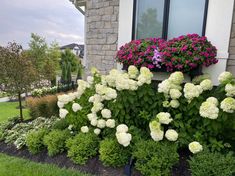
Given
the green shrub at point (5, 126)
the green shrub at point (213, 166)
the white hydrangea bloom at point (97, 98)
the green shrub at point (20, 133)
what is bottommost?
the green shrub at point (5, 126)

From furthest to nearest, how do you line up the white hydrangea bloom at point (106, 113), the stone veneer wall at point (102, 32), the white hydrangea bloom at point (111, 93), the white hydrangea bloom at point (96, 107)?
the stone veneer wall at point (102, 32), the white hydrangea bloom at point (96, 107), the white hydrangea bloom at point (106, 113), the white hydrangea bloom at point (111, 93)

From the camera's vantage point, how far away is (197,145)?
2283 millimetres

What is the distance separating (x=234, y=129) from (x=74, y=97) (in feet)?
8.12

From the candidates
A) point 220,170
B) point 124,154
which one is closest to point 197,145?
point 220,170

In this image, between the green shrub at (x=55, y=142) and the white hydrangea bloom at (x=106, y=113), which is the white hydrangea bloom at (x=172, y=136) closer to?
the white hydrangea bloom at (x=106, y=113)

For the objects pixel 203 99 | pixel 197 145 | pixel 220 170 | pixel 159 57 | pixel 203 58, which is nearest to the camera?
pixel 220 170

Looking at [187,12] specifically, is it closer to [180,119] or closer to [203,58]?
[203,58]

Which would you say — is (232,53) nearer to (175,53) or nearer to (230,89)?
(175,53)

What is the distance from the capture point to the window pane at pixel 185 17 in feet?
11.4

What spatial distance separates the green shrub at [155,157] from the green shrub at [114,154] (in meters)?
0.22

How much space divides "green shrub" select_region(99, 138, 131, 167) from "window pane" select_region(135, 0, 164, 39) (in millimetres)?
2308

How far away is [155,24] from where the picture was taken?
151 inches

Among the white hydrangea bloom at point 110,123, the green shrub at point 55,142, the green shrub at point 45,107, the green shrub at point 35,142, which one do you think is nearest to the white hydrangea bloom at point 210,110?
the white hydrangea bloom at point 110,123

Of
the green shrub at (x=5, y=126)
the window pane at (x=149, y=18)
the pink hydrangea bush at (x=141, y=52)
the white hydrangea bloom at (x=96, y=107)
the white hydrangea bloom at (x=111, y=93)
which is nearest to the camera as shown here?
the white hydrangea bloom at (x=111, y=93)
